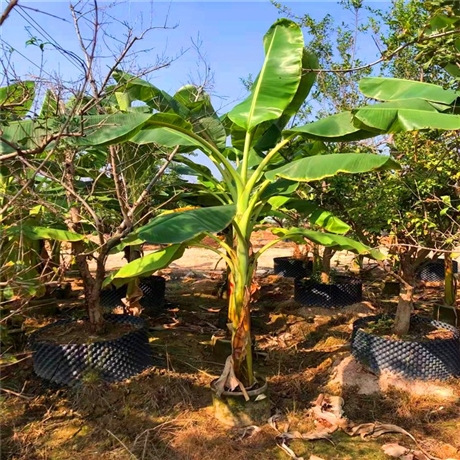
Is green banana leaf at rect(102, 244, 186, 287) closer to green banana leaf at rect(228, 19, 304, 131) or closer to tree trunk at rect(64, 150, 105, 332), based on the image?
tree trunk at rect(64, 150, 105, 332)

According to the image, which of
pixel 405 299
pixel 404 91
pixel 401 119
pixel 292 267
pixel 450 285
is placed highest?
pixel 404 91

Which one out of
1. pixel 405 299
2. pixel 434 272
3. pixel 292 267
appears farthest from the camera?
pixel 292 267

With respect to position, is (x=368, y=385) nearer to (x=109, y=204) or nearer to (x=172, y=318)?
(x=172, y=318)

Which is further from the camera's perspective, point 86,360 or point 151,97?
point 151,97

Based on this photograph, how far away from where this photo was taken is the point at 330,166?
327cm

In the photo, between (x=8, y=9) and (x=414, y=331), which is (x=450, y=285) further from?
(x=8, y=9)

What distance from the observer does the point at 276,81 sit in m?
3.97

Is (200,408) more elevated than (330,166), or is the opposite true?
(330,166)

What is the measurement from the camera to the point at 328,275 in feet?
23.1

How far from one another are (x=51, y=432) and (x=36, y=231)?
178cm

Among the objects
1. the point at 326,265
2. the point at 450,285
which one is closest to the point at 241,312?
the point at 450,285

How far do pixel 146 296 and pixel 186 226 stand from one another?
4.58m

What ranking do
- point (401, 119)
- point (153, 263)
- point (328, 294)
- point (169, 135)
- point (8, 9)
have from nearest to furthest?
point (8, 9), point (401, 119), point (153, 263), point (169, 135), point (328, 294)

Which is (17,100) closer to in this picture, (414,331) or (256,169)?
(256,169)
